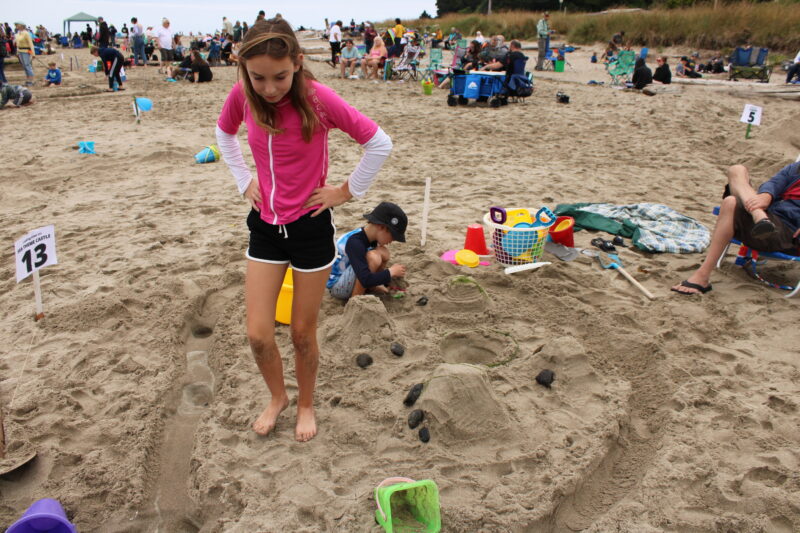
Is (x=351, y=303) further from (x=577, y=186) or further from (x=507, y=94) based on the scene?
(x=507, y=94)

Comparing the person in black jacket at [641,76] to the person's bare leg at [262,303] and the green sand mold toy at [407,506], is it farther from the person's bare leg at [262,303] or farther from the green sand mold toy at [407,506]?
the green sand mold toy at [407,506]

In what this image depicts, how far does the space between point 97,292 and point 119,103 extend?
389 inches

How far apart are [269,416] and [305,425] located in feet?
0.65

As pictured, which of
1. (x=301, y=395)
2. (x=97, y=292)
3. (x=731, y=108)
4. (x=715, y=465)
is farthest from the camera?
(x=731, y=108)

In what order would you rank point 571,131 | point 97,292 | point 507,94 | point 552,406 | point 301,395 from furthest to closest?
1. point 507,94
2. point 571,131
3. point 97,292
4. point 552,406
5. point 301,395

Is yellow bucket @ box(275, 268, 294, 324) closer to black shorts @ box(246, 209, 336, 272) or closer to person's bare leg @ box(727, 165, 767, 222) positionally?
black shorts @ box(246, 209, 336, 272)

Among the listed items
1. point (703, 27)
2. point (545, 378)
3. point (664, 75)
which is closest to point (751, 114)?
point (545, 378)

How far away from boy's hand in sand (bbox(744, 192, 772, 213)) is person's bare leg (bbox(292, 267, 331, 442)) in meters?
3.39

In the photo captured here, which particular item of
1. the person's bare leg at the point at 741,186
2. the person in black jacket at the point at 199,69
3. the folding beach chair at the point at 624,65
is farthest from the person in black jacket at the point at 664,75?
the person in black jacket at the point at 199,69

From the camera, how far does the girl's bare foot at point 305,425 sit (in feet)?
8.79

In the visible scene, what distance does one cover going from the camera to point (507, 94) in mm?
11945

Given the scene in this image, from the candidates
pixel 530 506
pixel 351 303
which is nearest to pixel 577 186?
pixel 351 303

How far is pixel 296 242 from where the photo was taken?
7.58 ft

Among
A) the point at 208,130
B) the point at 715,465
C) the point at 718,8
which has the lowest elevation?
the point at 715,465
